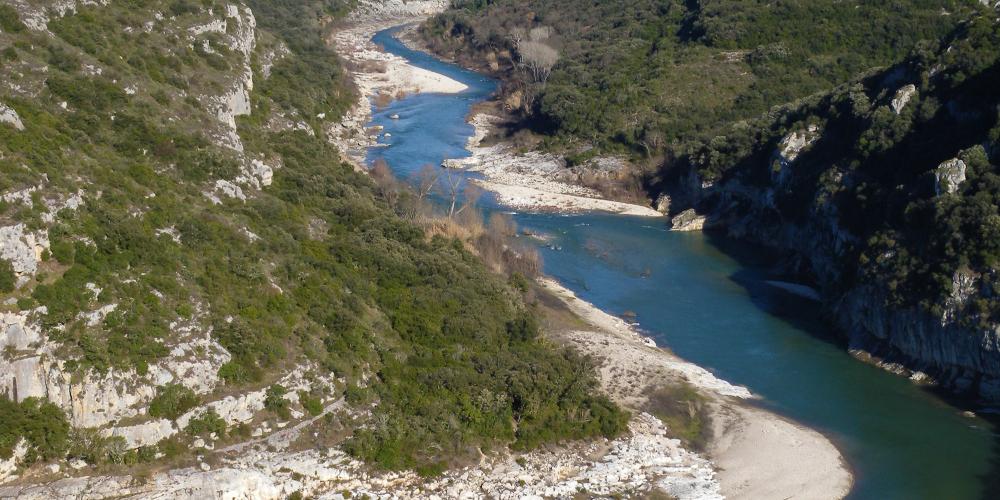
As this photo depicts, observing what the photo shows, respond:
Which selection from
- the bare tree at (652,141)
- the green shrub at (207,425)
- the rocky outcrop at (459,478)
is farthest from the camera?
the bare tree at (652,141)

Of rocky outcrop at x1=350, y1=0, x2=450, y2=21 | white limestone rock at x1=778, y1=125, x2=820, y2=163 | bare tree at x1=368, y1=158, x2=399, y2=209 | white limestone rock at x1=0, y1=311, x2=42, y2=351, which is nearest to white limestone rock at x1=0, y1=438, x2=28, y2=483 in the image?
white limestone rock at x1=0, y1=311, x2=42, y2=351

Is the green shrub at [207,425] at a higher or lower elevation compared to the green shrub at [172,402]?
lower

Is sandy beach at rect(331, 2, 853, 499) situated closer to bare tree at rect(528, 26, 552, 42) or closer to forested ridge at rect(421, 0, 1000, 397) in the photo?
forested ridge at rect(421, 0, 1000, 397)

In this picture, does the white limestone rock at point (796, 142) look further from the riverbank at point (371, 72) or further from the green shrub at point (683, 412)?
the riverbank at point (371, 72)

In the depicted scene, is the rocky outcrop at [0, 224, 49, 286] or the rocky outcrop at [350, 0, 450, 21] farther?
the rocky outcrop at [350, 0, 450, 21]

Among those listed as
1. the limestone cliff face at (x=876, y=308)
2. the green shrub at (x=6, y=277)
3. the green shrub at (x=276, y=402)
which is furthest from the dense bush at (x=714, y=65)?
the green shrub at (x=6, y=277)
